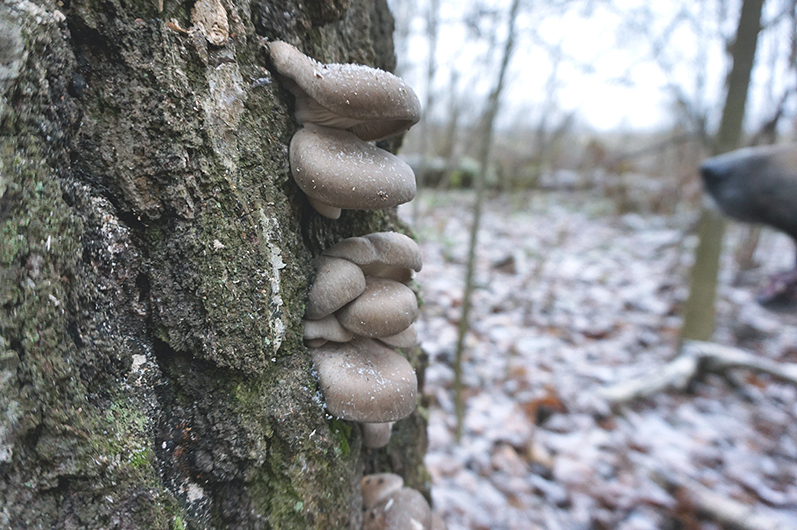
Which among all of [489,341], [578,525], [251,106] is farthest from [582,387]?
[251,106]

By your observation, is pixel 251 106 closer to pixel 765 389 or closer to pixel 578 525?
pixel 578 525

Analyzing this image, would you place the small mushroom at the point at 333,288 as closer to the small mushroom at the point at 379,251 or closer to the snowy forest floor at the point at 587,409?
the small mushroom at the point at 379,251

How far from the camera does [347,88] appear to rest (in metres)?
0.83

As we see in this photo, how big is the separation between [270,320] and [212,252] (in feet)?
0.62

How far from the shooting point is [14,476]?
64cm

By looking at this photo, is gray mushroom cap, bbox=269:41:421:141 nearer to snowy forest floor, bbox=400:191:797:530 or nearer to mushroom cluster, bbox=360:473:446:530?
mushroom cluster, bbox=360:473:446:530

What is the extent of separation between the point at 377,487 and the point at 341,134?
1.03 meters

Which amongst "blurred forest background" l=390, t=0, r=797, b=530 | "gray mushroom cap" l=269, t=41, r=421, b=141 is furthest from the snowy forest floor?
"gray mushroom cap" l=269, t=41, r=421, b=141

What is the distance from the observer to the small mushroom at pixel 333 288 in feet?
3.11

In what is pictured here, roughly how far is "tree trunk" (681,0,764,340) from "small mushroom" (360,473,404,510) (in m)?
3.06

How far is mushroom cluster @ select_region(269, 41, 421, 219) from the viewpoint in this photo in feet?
2.77

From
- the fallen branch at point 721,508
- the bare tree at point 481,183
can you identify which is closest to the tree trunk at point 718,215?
the bare tree at point 481,183

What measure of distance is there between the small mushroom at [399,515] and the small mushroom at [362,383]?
414 mm

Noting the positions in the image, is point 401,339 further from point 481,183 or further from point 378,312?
point 481,183
